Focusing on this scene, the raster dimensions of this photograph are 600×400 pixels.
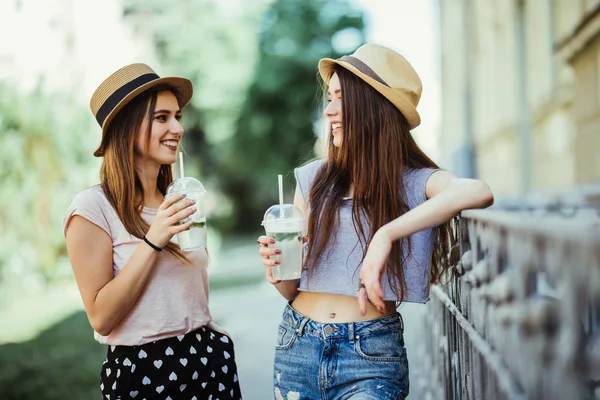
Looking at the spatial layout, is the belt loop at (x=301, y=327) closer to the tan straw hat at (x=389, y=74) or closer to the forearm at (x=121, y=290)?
the forearm at (x=121, y=290)

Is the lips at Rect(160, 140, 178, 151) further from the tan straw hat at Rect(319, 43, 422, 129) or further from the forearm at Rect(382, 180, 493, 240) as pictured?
the forearm at Rect(382, 180, 493, 240)

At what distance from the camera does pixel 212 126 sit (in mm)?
25750

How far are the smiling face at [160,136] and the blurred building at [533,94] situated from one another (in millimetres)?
3580

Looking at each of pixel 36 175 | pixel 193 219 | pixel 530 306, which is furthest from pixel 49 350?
pixel 530 306

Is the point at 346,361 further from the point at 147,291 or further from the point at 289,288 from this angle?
the point at 147,291

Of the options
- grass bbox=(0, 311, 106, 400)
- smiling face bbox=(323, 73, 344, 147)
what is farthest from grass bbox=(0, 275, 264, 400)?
smiling face bbox=(323, 73, 344, 147)

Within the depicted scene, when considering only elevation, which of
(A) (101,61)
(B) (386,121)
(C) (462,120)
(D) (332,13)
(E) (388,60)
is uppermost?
(D) (332,13)

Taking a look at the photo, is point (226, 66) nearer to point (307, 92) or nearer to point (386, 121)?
point (307, 92)

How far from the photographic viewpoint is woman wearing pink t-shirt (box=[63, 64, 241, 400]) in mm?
2396

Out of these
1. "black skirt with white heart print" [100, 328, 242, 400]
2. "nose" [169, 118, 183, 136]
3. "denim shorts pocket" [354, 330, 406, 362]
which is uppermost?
"nose" [169, 118, 183, 136]

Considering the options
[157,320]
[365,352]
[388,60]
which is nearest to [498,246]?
[365,352]

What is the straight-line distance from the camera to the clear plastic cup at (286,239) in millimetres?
2355

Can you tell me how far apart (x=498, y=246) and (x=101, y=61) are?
46.2 feet

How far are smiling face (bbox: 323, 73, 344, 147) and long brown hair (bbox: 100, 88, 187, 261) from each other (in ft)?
1.99
